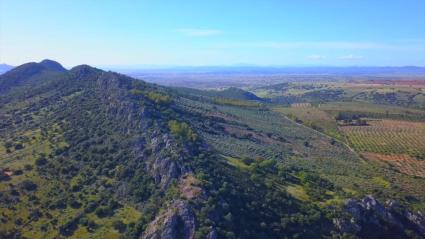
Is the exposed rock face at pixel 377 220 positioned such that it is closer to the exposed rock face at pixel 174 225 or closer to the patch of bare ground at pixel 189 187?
the patch of bare ground at pixel 189 187

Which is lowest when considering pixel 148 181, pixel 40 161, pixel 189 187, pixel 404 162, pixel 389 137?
pixel 389 137

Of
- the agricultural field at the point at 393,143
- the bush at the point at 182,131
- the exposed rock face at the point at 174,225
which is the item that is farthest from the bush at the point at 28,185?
the agricultural field at the point at 393,143

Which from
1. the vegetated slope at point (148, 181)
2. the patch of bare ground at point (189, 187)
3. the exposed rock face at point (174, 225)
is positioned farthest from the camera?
the patch of bare ground at point (189, 187)

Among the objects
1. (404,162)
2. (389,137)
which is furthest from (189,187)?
(389,137)

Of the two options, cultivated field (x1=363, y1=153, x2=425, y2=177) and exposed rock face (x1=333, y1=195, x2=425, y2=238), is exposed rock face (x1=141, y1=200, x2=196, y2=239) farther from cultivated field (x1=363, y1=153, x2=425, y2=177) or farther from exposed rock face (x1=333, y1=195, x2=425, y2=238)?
cultivated field (x1=363, y1=153, x2=425, y2=177)

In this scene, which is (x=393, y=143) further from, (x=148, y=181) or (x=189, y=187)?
(x=148, y=181)

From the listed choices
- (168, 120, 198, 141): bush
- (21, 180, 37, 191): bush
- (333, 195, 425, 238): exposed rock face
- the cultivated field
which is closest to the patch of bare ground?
(168, 120, 198, 141): bush

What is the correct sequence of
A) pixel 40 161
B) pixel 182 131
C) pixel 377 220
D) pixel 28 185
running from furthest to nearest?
pixel 182 131, pixel 40 161, pixel 28 185, pixel 377 220
